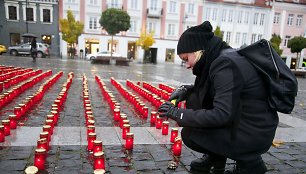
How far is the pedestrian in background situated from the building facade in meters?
36.8

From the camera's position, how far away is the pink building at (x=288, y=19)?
144 ft

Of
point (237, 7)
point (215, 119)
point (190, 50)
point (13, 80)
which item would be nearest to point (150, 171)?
point (215, 119)

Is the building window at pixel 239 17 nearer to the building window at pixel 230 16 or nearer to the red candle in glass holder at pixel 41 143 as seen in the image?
the building window at pixel 230 16

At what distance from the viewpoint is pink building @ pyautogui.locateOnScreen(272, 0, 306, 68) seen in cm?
4403

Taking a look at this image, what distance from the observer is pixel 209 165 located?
10.7ft

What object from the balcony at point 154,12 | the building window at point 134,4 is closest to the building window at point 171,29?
the balcony at point 154,12

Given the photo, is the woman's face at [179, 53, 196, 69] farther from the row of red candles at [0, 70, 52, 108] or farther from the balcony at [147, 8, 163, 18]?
the balcony at [147, 8, 163, 18]

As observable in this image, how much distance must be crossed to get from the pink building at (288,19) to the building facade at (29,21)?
35704 millimetres

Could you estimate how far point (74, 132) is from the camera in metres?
4.53

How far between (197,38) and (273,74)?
754 millimetres

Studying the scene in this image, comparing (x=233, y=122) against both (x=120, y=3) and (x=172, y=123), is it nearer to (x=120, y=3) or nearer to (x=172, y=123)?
(x=172, y=123)

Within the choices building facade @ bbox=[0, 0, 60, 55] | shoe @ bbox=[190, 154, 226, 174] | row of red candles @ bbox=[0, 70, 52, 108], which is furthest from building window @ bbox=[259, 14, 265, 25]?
shoe @ bbox=[190, 154, 226, 174]

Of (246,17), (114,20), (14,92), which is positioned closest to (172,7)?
(246,17)

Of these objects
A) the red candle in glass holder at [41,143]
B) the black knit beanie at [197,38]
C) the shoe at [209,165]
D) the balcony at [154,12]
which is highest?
the balcony at [154,12]
